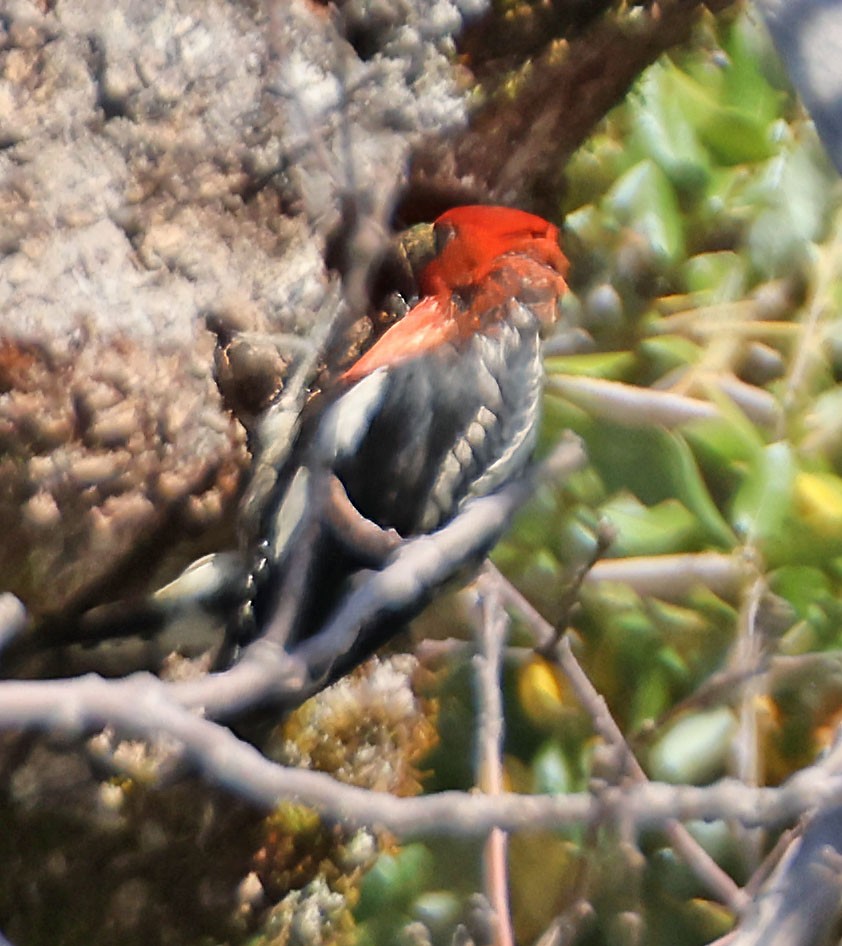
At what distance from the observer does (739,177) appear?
1.15 m

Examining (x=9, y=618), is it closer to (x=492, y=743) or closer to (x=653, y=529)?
(x=492, y=743)

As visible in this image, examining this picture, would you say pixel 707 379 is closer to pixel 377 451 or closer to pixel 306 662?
pixel 377 451

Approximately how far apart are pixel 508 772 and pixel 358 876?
0.25 m

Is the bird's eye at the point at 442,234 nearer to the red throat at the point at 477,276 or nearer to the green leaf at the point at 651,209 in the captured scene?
the red throat at the point at 477,276

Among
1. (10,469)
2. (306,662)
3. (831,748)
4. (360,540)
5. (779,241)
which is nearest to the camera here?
(306,662)

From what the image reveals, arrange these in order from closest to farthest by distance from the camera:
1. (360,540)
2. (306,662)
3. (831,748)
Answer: (306,662) < (831,748) < (360,540)

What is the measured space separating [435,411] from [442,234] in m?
0.25

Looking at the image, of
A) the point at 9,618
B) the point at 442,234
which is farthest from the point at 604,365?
the point at 9,618

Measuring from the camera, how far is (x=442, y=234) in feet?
3.92

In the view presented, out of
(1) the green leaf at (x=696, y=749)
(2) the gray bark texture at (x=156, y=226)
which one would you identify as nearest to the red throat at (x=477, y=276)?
(2) the gray bark texture at (x=156, y=226)

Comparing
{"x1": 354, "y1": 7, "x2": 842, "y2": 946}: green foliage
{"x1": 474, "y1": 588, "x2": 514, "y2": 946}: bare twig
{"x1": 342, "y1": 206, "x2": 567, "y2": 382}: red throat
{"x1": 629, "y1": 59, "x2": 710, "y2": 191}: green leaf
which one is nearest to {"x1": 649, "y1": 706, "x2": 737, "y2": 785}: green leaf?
{"x1": 354, "y1": 7, "x2": 842, "y2": 946}: green foliage

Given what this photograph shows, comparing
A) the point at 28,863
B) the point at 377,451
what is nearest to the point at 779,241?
the point at 377,451

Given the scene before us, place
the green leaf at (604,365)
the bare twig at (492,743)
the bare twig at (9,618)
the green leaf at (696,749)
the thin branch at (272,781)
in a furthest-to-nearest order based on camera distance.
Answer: the green leaf at (604,365)
the green leaf at (696,749)
the bare twig at (492,743)
the bare twig at (9,618)
the thin branch at (272,781)

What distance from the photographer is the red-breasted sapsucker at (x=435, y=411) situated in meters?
1.04
